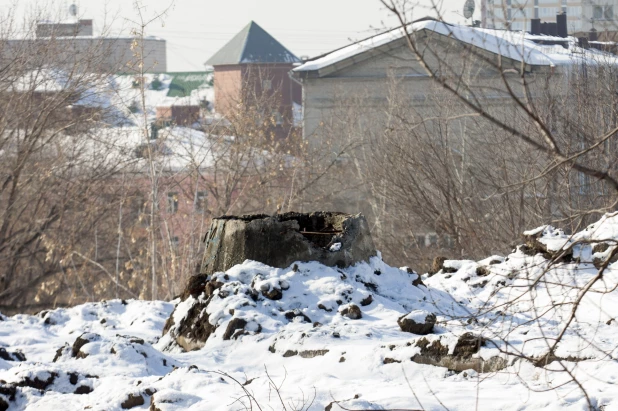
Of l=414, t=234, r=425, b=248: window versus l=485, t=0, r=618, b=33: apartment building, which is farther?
l=414, t=234, r=425, b=248: window

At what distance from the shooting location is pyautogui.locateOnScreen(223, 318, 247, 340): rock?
7.57 metres

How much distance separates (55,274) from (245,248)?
11.9 metres

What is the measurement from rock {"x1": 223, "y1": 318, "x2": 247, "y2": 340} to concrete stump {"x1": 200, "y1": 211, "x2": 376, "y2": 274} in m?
1.27

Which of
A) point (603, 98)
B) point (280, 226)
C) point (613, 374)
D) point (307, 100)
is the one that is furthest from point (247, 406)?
point (307, 100)

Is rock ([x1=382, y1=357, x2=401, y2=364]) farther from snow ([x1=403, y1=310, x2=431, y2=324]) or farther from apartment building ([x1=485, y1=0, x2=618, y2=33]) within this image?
apartment building ([x1=485, y1=0, x2=618, y2=33])

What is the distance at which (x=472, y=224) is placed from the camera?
651 inches

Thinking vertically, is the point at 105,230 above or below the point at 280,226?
below

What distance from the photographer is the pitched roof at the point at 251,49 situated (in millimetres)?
60219

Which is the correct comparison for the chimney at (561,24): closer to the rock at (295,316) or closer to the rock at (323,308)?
the rock at (323,308)

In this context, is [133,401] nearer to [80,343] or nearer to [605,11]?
[80,343]

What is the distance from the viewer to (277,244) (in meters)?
8.82

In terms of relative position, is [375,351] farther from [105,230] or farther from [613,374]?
[105,230]

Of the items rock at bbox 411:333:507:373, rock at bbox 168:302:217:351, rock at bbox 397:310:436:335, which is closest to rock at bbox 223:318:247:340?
rock at bbox 168:302:217:351

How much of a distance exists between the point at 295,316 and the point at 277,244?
1.20m
